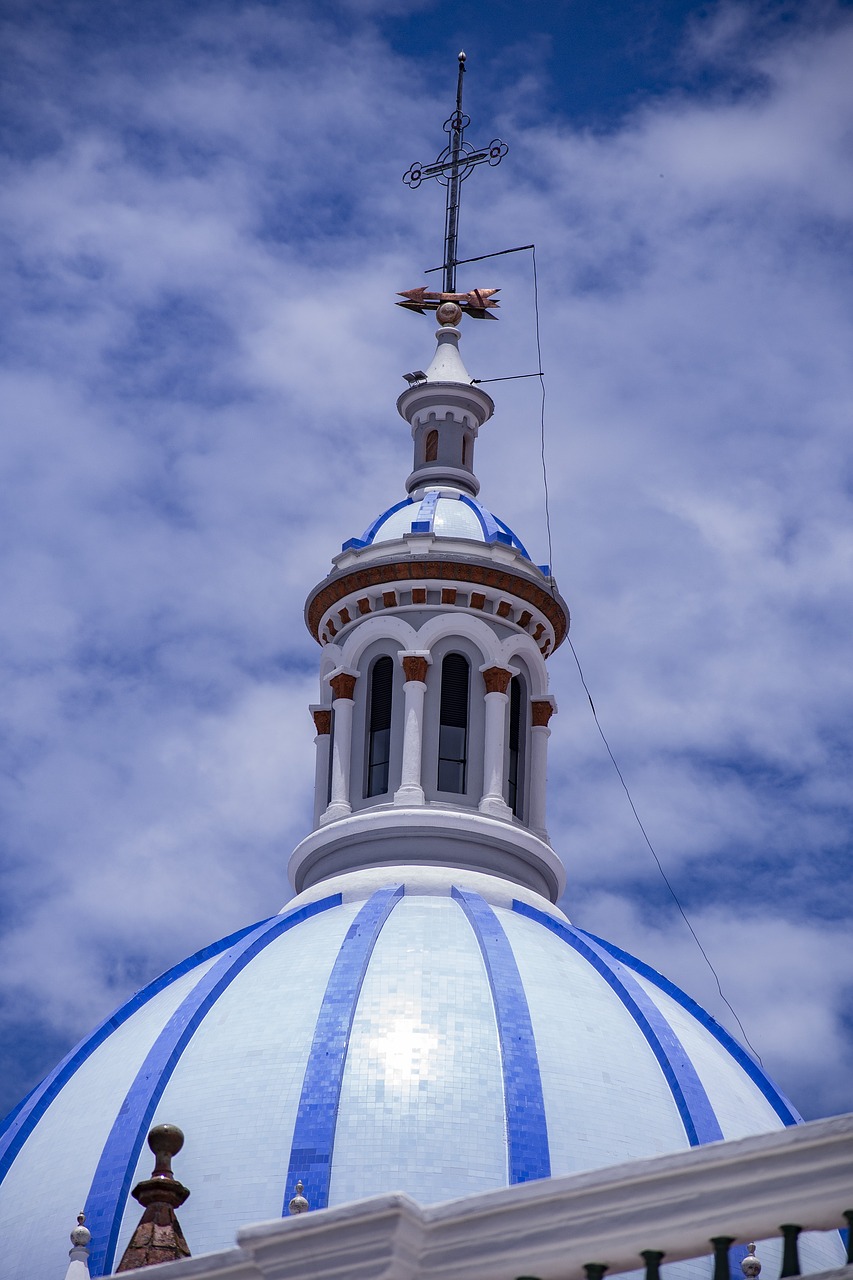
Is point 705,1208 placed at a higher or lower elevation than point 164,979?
lower

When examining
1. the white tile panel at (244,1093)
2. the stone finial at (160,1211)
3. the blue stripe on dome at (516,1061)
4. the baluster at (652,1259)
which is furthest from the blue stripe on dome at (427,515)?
the baluster at (652,1259)

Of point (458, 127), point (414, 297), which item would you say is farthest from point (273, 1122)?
point (458, 127)

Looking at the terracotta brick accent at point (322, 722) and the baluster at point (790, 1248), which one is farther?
the terracotta brick accent at point (322, 722)

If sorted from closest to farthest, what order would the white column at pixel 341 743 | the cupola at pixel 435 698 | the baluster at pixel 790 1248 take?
the baluster at pixel 790 1248
the cupola at pixel 435 698
the white column at pixel 341 743

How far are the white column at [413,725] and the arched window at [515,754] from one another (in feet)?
4.77

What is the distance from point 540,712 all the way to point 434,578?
7.69 ft

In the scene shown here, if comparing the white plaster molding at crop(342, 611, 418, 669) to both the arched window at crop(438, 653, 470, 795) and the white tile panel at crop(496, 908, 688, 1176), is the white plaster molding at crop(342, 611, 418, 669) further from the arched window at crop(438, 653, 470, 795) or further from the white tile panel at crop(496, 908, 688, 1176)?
the white tile panel at crop(496, 908, 688, 1176)

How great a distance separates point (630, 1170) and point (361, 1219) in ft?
4.75

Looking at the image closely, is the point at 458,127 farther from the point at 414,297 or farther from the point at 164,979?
the point at 164,979

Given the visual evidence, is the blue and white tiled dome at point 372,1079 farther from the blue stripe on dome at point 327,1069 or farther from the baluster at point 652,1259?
the baluster at point 652,1259

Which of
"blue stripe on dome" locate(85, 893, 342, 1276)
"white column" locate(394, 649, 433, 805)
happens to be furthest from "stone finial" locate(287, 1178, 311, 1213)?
"white column" locate(394, 649, 433, 805)

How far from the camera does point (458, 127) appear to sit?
33156 mm

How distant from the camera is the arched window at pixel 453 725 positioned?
28406 mm

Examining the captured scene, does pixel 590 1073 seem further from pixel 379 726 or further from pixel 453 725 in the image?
pixel 379 726
